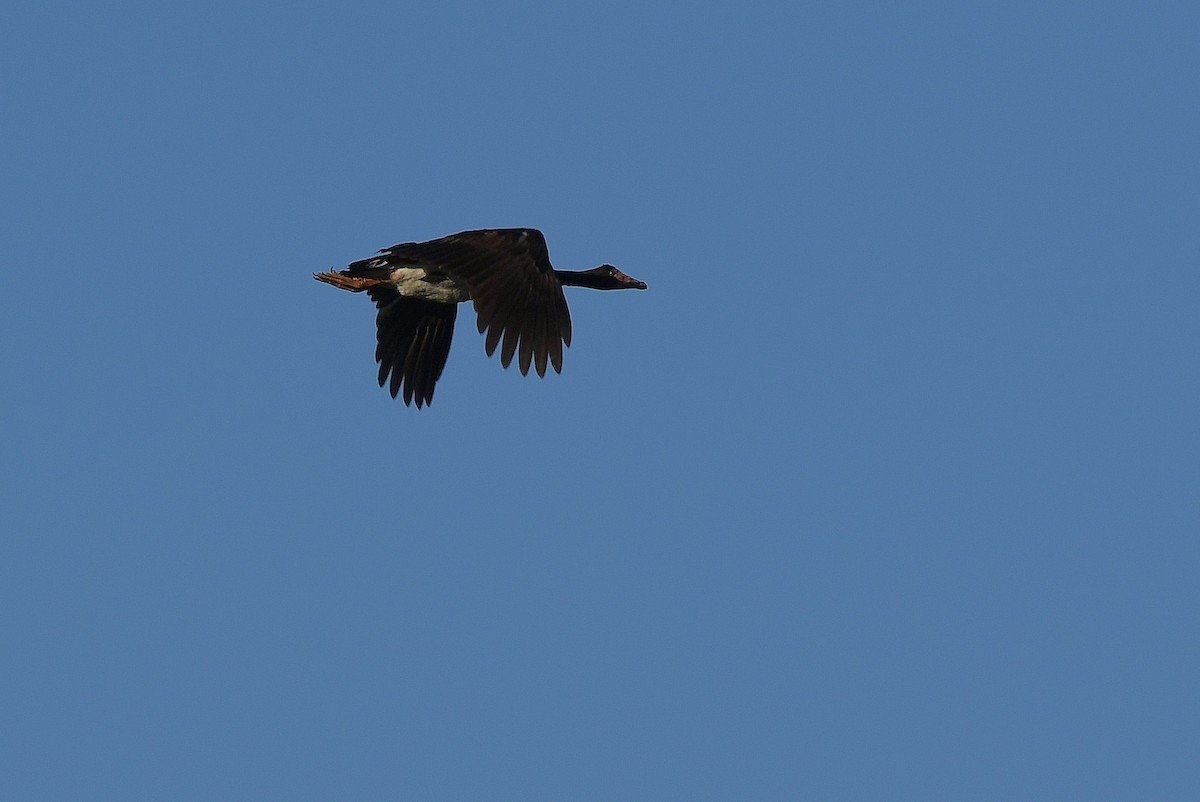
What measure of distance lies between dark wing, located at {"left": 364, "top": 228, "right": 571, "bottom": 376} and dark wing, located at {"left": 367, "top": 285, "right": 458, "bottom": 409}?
366 cm

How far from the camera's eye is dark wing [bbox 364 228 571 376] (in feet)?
61.6

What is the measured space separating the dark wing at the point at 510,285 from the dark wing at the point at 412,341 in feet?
12.0

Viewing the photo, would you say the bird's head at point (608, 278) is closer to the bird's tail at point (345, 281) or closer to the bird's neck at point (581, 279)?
the bird's neck at point (581, 279)

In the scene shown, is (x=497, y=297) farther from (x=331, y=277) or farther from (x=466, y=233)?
(x=331, y=277)

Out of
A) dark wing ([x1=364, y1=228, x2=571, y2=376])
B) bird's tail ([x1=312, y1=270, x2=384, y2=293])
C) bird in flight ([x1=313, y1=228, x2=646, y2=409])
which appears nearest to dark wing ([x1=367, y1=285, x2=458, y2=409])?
bird in flight ([x1=313, y1=228, x2=646, y2=409])

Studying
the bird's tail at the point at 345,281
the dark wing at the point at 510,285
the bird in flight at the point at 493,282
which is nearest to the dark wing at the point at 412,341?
the bird in flight at the point at 493,282

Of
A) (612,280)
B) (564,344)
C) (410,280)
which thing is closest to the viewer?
(564,344)

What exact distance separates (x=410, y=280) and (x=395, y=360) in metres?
2.51

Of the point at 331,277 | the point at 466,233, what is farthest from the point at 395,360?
the point at 466,233

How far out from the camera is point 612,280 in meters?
23.3

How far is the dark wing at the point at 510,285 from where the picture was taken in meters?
18.8

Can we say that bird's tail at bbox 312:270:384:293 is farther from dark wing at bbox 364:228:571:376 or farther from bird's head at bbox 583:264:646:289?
bird's head at bbox 583:264:646:289

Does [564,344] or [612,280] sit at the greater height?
[612,280]

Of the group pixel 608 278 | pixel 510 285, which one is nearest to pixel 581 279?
pixel 608 278
